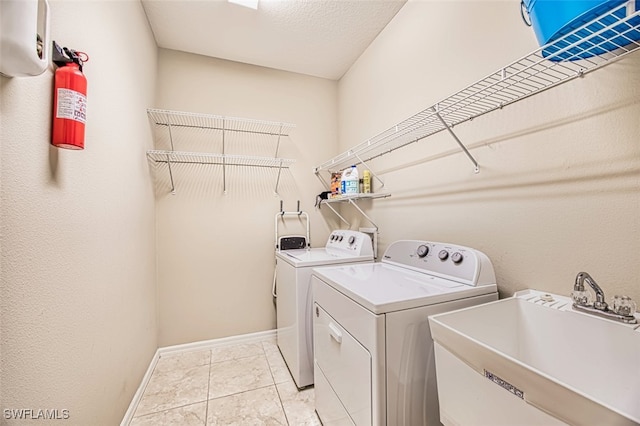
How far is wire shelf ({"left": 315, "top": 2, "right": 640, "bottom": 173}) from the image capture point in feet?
2.15

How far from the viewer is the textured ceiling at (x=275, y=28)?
1.90 metres

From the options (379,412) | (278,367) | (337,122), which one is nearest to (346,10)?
(337,122)

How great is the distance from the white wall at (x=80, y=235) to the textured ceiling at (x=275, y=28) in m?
0.32

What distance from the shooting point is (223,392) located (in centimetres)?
183

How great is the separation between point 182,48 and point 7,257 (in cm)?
240

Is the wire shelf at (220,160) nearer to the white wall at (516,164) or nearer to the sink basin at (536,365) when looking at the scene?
the white wall at (516,164)

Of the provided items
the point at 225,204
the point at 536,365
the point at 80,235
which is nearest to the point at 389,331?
the point at 536,365

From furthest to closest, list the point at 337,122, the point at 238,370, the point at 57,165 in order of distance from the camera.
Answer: the point at 337,122 → the point at 238,370 → the point at 57,165

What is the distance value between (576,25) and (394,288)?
1.00 meters

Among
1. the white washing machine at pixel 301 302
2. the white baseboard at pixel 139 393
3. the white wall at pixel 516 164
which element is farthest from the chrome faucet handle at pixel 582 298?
the white baseboard at pixel 139 393

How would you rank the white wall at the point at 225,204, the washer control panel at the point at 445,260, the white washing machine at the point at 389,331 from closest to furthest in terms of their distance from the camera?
the white washing machine at the point at 389,331, the washer control panel at the point at 445,260, the white wall at the point at 225,204

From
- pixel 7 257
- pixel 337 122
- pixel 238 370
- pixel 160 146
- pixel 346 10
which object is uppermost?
pixel 346 10

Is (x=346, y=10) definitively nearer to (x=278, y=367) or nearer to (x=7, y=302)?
(x=7, y=302)

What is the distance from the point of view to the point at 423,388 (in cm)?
100
